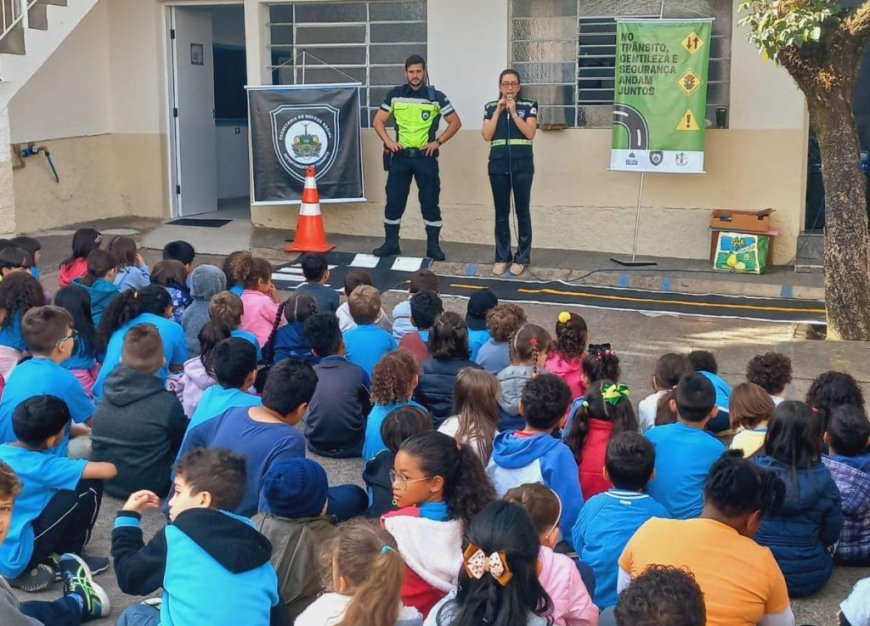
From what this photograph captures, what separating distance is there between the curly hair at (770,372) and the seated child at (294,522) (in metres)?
2.52

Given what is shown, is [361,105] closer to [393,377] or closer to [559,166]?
[559,166]

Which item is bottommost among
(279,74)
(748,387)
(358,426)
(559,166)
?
(358,426)

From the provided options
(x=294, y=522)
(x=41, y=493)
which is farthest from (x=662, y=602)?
(x=41, y=493)

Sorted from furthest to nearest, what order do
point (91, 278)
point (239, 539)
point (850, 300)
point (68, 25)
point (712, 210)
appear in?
point (68, 25)
point (712, 210)
point (850, 300)
point (91, 278)
point (239, 539)

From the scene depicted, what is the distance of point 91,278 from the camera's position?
7.42 meters

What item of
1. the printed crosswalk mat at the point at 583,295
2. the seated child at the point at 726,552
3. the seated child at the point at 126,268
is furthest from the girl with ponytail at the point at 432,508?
the printed crosswalk mat at the point at 583,295

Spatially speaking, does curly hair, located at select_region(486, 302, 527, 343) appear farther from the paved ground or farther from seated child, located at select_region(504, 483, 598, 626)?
seated child, located at select_region(504, 483, 598, 626)

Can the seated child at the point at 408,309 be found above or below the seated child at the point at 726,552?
above

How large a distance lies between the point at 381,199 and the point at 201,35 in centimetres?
328

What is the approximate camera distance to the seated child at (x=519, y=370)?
234 inches

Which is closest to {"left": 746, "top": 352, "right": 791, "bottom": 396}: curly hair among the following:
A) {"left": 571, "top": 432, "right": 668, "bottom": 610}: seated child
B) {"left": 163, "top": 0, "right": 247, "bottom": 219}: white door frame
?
{"left": 571, "top": 432, "right": 668, "bottom": 610}: seated child

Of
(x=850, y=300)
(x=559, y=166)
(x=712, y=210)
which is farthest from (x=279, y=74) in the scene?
(x=850, y=300)

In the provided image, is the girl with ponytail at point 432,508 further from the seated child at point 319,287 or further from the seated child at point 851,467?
the seated child at point 319,287

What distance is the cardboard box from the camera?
10.9m
